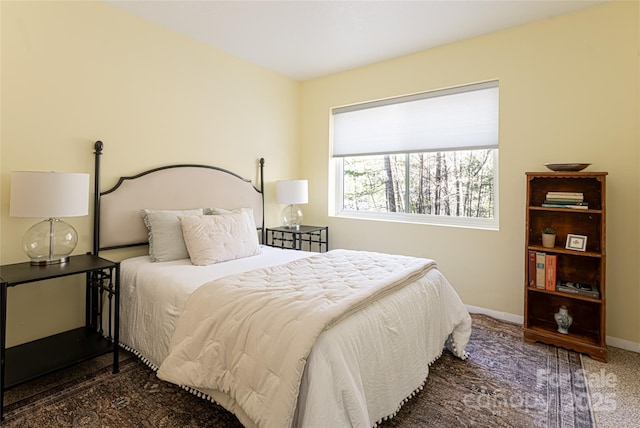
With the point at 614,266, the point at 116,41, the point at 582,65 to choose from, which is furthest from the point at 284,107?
the point at 614,266

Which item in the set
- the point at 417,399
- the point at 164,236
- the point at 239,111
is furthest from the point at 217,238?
the point at 417,399

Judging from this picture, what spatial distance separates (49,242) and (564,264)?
368 cm

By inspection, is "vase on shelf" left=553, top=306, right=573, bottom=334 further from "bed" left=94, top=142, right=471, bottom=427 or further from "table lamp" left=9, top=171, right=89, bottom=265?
"table lamp" left=9, top=171, right=89, bottom=265

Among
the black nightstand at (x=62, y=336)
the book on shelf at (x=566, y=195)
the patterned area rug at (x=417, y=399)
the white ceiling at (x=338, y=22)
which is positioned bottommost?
the patterned area rug at (x=417, y=399)

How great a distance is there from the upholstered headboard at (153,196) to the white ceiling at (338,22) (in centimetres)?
120

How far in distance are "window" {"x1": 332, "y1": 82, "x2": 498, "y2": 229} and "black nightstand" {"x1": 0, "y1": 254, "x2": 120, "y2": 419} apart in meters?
2.68

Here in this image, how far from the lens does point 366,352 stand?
149 cm

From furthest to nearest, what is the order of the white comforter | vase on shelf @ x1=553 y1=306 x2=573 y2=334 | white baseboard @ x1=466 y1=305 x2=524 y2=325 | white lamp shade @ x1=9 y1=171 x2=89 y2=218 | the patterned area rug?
white baseboard @ x1=466 y1=305 x2=524 y2=325
vase on shelf @ x1=553 y1=306 x2=573 y2=334
white lamp shade @ x1=9 y1=171 x2=89 y2=218
the patterned area rug
the white comforter

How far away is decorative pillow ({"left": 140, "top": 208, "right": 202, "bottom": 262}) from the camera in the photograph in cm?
251

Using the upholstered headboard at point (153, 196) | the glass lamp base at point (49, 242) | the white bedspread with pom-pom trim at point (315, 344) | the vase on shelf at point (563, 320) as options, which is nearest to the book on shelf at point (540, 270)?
the vase on shelf at point (563, 320)

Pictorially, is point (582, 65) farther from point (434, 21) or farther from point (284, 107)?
point (284, 107)

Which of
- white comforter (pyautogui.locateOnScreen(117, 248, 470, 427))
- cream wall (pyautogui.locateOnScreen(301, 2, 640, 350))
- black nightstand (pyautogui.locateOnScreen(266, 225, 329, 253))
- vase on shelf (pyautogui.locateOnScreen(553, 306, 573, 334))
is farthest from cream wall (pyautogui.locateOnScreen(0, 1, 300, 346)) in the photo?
vase on shelf (pyautogui.locateOnScreen(553, 306, 573, 334))

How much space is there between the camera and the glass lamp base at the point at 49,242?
2.02 meters

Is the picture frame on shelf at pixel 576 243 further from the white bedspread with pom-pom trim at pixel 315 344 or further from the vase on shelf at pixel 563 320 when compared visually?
the white bedspread with pom-pom trim at pixel 315 344
